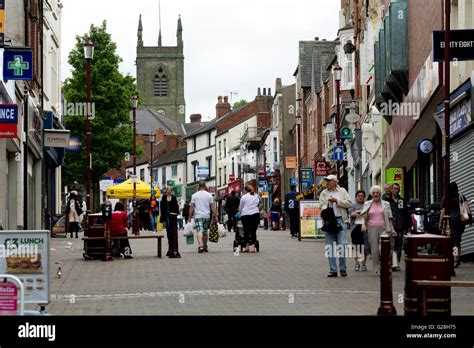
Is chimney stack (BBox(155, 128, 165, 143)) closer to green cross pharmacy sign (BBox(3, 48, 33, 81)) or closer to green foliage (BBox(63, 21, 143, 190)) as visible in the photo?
green foliage (BBox(63, 21, 143, 190))

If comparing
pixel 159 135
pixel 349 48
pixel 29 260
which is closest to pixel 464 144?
pixel 29 260

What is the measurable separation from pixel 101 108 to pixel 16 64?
155 ft

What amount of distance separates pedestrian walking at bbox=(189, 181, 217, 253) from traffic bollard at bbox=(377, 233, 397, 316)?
14621 mm

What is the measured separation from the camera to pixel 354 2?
6116 cm

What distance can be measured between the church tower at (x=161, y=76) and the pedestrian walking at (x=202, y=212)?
163349 mm

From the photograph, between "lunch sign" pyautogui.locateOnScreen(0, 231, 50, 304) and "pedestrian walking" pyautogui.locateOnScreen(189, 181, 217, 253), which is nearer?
"lunch sign" pyautogui.locateOnScreen(0, 231, 50, 304)

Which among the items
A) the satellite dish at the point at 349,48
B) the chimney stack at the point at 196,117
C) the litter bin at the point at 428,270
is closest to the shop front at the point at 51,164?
the satellite dish at the point at 349,48

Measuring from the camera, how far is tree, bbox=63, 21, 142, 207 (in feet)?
233

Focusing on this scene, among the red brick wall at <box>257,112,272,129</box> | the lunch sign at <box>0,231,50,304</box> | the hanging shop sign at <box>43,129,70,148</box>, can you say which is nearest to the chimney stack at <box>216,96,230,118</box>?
the red brick wall at <box>257,112,272,129</box>

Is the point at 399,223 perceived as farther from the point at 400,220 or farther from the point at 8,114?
the point at 8,114

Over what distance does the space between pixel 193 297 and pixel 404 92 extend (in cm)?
2277

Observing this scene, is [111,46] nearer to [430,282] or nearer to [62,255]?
[62,255]

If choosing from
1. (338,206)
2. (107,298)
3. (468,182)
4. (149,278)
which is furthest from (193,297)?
(468,182)
